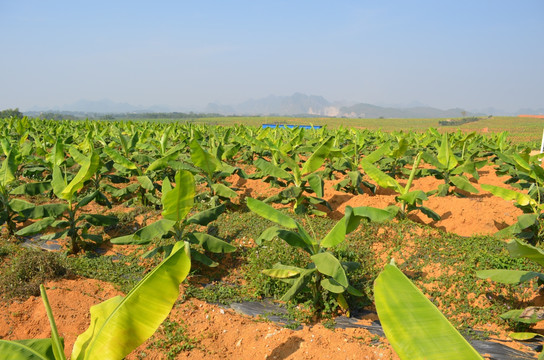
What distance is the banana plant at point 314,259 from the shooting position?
3.06 m

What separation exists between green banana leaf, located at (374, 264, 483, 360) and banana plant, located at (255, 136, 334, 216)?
3962mm

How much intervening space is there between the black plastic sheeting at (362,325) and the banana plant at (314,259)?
201 millimetres

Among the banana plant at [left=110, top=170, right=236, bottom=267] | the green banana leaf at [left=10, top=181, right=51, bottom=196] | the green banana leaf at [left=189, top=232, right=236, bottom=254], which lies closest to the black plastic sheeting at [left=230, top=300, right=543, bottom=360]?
the green banana leaf at [left=189, top=232, right=236, bottom=254]

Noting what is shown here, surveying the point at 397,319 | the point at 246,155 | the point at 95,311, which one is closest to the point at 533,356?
the point at 397,319

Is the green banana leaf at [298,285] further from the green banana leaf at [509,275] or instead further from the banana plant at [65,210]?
the banana plant at [65,210]

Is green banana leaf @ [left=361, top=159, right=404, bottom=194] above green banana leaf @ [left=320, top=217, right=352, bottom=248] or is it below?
above

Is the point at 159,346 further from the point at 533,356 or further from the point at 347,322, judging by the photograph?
the point at 533,356

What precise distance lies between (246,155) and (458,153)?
658cm

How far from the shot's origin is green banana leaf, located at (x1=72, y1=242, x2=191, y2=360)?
177cm

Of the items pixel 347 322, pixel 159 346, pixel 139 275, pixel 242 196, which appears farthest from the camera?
pixel 242 196

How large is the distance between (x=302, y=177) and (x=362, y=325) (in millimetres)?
3322

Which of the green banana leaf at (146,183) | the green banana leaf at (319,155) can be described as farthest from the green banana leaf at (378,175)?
the green banana leaf at (146,183)

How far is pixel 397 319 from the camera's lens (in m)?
1.40

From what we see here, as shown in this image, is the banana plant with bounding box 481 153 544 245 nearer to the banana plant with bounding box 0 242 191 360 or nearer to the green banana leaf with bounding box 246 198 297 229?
the green banana leaf with bounding box 246 198 297 229
